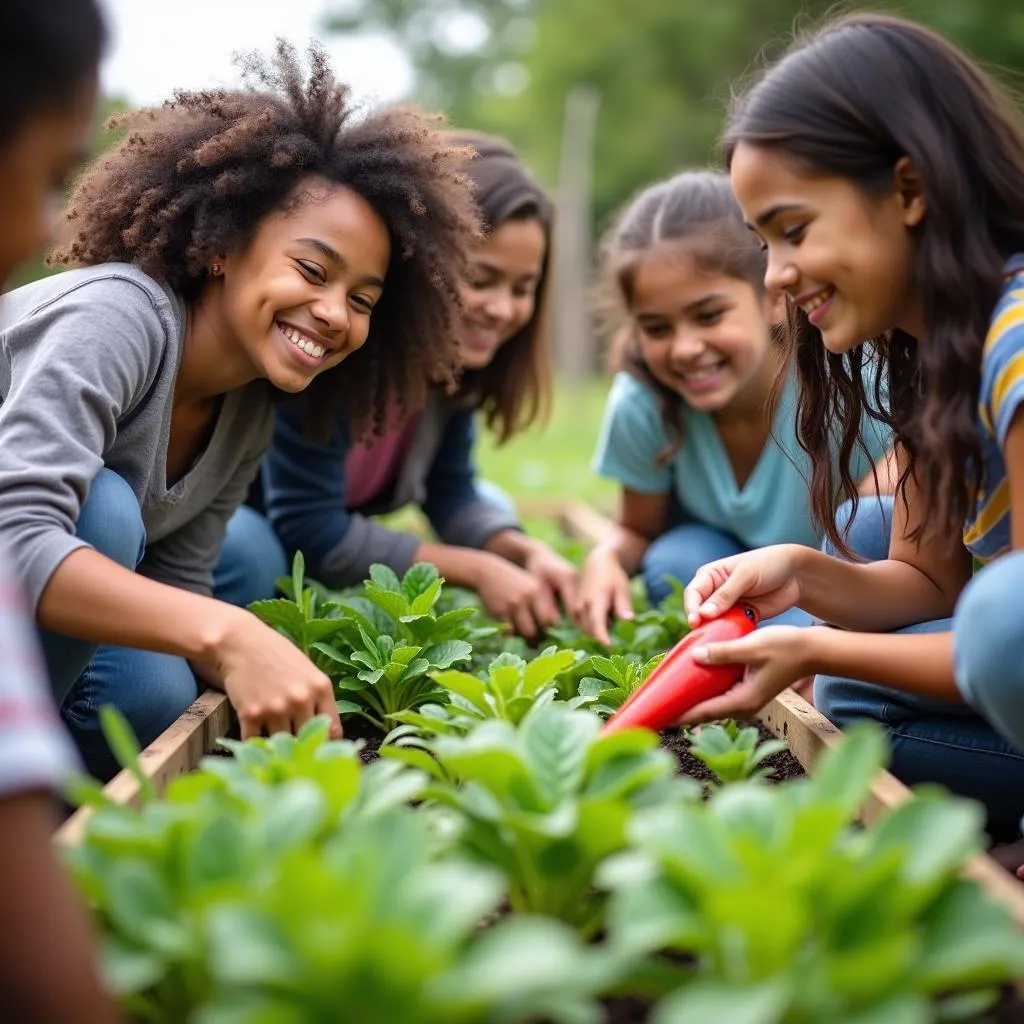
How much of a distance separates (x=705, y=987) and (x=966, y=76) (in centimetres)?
149

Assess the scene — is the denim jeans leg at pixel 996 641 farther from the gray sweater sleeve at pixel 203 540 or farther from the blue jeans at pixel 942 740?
the gray sweater sleeve at pixel 203 540

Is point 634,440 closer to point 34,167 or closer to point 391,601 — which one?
point 391,601

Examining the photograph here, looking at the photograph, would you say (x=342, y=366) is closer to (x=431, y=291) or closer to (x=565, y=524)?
(x=431, y=291)

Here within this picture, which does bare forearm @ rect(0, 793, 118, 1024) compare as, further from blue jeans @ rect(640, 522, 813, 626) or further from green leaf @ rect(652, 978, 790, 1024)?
blue jeans @ rect(640, 522, 813, 626)

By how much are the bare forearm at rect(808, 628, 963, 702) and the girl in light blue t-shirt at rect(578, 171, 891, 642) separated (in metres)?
1.13

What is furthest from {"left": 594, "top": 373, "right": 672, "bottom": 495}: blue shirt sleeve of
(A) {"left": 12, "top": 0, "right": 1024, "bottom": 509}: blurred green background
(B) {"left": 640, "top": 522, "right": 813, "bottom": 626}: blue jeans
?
(A) {"left": 12, "top": 0, "right": 1024, "bottom": 509}: blurred green background

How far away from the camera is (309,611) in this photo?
254 cm

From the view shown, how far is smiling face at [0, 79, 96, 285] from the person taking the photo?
52.4 inches

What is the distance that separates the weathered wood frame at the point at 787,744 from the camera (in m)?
1.46

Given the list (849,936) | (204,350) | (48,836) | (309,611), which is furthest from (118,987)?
(204,350)

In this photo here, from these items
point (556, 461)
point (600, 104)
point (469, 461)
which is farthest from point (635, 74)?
point (469, 461)

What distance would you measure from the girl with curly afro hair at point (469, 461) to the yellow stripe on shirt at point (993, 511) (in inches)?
55.3

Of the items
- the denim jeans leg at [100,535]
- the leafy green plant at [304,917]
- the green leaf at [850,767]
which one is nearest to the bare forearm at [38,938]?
the leafy green plant at [304,917]

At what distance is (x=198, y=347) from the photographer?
2520mm
